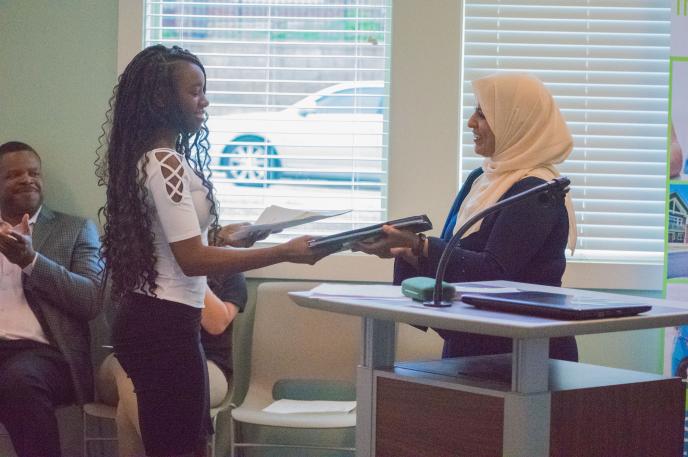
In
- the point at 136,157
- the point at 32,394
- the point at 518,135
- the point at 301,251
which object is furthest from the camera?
the point at 32,394

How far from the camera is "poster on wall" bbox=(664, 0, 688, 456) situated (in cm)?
358

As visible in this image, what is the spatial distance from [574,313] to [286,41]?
2707 millimetres

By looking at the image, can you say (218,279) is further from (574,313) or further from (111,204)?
(574,313)

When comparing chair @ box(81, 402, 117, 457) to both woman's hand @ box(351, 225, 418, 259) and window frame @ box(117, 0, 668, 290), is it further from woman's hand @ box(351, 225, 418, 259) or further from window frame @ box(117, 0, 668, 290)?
woman's hand @ box(351, 225, 418, 259)

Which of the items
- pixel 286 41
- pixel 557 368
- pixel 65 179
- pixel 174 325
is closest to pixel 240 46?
pixel 286 41

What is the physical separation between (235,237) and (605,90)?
200 centimetres

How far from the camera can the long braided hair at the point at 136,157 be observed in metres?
2.21

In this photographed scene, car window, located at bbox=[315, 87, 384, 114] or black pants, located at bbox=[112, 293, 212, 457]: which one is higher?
car window, located at bbox=[315, 87, 384, 114]

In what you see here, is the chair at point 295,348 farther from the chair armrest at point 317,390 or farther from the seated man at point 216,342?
the seated man at point 216,342

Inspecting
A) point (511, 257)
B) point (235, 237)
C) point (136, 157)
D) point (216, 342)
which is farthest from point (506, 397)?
point (216, 342)

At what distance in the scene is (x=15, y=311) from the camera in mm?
3662

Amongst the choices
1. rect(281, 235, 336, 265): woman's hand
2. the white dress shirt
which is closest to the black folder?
rect(281, 235, 336, 265): woman's hand

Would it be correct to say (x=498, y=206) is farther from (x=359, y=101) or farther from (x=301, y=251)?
(x=359, y=101)

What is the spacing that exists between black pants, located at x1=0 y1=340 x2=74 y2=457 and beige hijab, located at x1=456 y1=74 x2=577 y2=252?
1753mm
